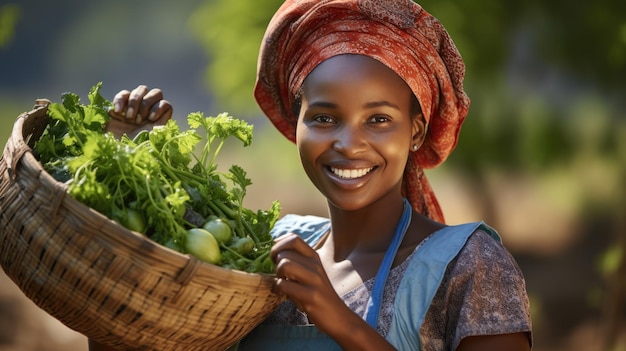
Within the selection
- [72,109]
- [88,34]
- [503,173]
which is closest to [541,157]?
[503,173]

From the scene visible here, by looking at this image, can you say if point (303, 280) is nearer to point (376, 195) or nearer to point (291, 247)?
point (291, 247)

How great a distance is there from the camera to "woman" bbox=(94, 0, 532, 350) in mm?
2312

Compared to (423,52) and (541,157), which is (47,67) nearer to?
(541,157)

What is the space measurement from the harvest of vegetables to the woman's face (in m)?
0.19

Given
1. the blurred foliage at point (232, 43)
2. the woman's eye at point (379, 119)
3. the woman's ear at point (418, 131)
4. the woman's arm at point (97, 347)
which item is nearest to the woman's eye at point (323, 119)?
the woman's eye at point (379, 119)

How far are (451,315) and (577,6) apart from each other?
18.2 ft

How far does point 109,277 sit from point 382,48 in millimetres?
1075

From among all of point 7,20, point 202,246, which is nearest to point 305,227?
point 202,246

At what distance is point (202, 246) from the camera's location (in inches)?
81.3

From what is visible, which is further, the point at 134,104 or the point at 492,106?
the point at 492,106

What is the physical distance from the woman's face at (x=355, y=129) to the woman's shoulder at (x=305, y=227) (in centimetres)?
44

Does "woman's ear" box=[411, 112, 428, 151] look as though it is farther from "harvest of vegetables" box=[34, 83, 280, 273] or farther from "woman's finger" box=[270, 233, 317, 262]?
"woman's finger" box=[270, 233, 317, 262]

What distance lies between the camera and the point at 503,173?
7.76m

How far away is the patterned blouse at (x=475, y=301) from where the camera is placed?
2.31 m
